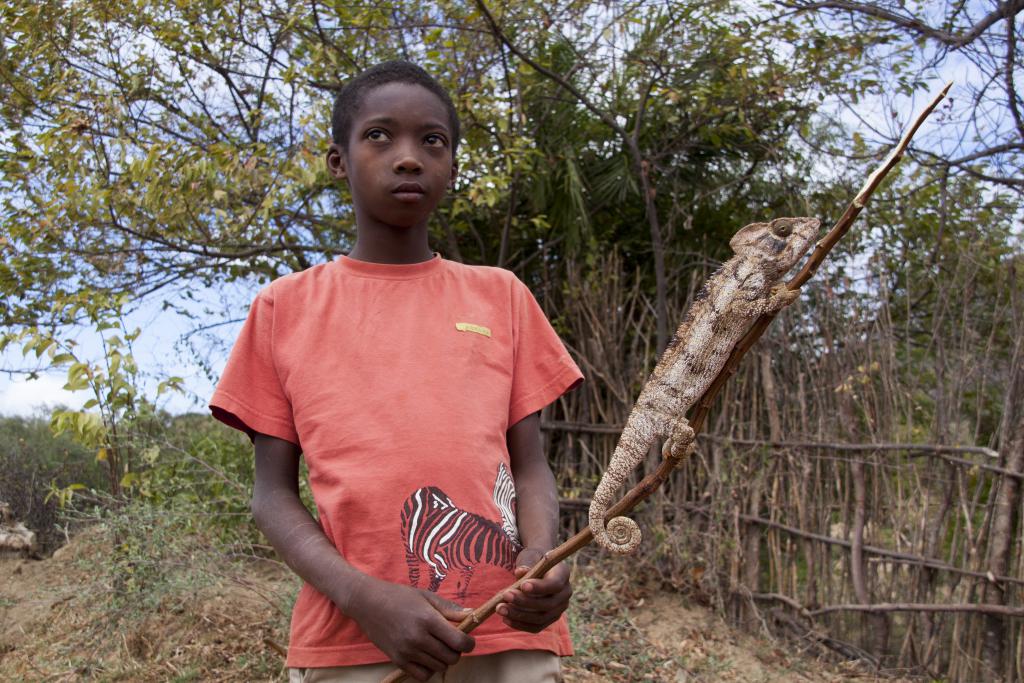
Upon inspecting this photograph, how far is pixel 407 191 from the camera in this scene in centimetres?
172

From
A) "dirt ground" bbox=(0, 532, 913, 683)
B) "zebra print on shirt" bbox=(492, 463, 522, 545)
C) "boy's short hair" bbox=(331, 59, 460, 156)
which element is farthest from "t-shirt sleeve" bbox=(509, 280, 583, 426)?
"dirt ground" bbox=(0, 532, 913, 683)

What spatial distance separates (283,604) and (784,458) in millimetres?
3073

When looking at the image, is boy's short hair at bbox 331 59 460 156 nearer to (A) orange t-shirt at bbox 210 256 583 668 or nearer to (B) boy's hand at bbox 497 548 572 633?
(A) orange t-shirt at bbox 210 256 583 668

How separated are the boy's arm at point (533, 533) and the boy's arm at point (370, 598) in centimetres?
10

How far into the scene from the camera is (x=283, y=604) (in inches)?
181

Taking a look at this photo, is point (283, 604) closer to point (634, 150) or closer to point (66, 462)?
point (66, 462)

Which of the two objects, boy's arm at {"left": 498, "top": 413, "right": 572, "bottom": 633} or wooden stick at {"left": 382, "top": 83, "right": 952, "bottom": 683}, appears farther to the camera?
boy's arm at {"left": 498, "top": 413, "right": 572, "bottom": 633}

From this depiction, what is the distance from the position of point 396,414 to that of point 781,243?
2.38ft

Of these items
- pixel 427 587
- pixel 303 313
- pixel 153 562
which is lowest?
pixel 153 562

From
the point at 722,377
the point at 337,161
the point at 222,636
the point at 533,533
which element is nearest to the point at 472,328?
the point at 533,533

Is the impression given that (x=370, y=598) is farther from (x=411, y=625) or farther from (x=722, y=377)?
(x=722, y=377)

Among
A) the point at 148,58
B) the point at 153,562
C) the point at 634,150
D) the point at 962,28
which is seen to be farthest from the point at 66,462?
the point at 962,28

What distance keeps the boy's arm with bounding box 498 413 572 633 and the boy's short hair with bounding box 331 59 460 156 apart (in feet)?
2.09

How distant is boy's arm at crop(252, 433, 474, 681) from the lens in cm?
139
